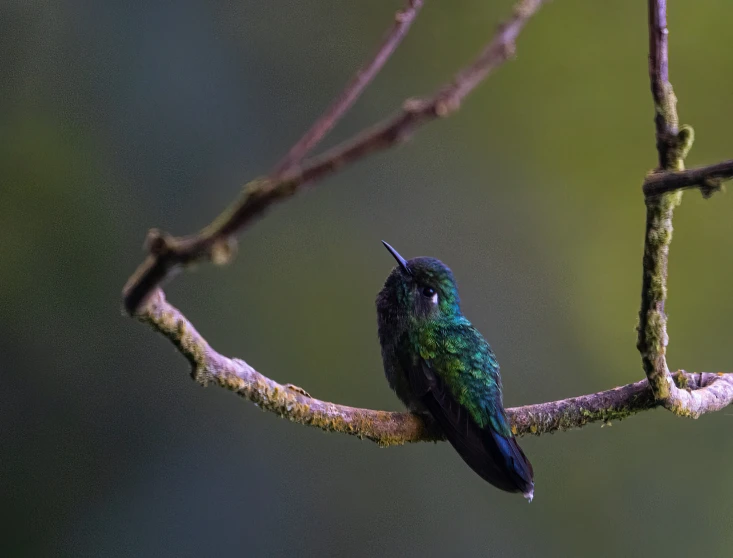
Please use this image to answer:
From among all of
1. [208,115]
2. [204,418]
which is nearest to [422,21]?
[208,115]

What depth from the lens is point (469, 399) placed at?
158 centimetres

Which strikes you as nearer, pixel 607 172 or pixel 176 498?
pixel 176 498

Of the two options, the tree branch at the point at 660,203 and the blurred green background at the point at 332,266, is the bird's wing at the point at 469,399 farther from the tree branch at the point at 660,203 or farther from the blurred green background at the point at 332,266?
the blurred green background at the point at 332,266

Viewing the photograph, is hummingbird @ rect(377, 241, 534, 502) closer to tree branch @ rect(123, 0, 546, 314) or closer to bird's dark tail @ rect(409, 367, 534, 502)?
bird's dark tail @ rect(409, 367, 534, 502)

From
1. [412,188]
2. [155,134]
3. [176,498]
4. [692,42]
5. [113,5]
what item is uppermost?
[113,5]

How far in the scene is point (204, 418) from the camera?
109 inches

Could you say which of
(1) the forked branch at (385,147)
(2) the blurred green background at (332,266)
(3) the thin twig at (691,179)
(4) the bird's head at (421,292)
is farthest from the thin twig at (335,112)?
(2) the blurred green background at (332,266)

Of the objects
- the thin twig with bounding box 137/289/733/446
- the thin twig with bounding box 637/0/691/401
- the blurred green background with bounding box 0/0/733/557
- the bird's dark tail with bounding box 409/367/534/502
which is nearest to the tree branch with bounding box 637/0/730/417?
the thin twig with bounding box 637/0/691/401

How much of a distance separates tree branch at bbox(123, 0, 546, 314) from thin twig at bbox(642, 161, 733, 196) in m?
0.33

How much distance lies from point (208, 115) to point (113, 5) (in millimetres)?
554

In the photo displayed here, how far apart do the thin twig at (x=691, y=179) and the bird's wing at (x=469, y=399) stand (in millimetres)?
716

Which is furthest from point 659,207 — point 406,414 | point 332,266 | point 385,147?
point 332,266

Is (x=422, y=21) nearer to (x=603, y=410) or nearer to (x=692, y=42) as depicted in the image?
(x=692, y=42)

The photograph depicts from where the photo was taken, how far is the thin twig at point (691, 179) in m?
0.77
